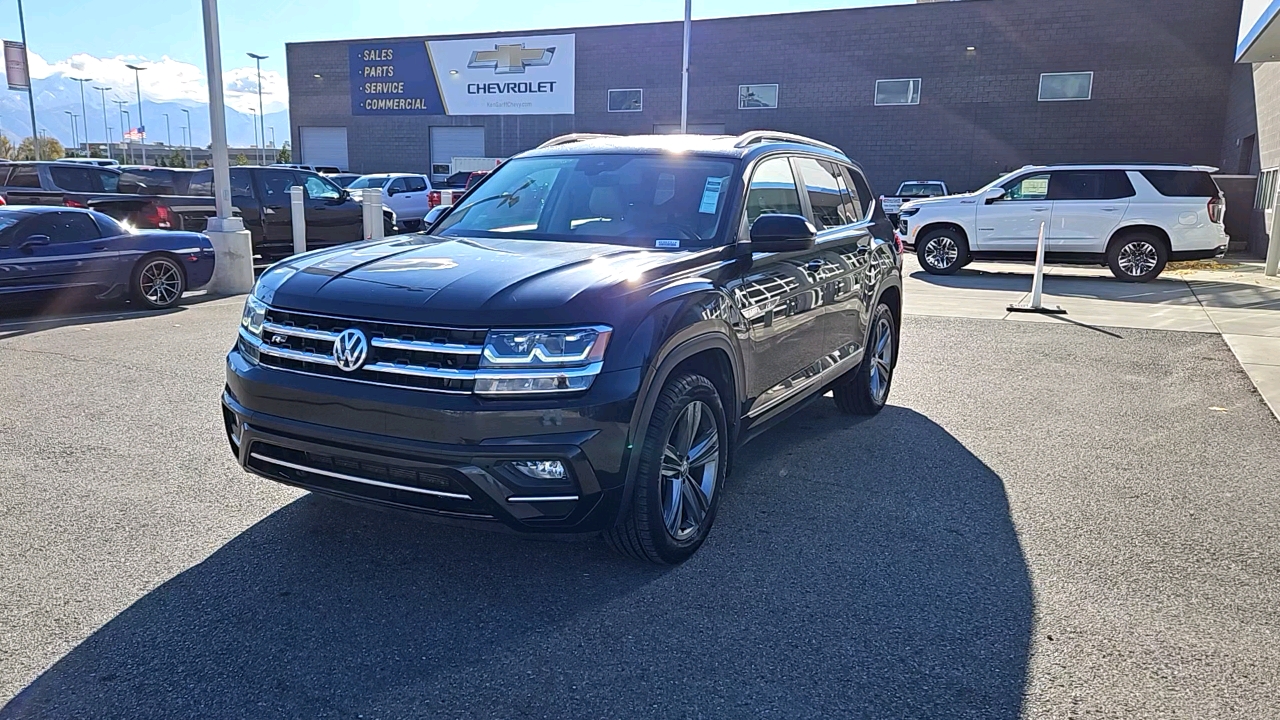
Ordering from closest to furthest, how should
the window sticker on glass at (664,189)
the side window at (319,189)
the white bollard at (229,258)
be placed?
the window sticker on glass at (664,189), the white bollard at (229,258), the side window at (319,189)

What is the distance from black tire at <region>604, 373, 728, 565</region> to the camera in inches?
142

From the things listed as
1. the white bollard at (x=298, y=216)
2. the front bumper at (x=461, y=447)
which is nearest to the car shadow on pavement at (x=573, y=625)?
the front bumper at (x=461, y=447)

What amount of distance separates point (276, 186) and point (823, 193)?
12.5 meters

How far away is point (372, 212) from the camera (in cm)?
1639

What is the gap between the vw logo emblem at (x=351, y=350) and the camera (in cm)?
338

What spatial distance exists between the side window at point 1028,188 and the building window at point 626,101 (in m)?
21.9

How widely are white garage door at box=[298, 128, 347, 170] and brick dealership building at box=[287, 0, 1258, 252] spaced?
92cm

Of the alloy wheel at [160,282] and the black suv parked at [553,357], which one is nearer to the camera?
the black suv parked at [553,357]

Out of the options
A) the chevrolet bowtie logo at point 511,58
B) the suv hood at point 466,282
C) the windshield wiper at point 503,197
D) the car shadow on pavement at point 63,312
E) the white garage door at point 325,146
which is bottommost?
the car shadow on pavement at point 63,312

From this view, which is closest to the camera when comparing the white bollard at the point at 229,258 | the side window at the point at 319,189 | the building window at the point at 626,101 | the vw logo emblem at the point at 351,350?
the vw logo emblem at the point at 351,350

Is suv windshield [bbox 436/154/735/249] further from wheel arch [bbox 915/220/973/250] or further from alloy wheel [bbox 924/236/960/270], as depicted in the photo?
alloy wheel [bbox 924/236/960/270]

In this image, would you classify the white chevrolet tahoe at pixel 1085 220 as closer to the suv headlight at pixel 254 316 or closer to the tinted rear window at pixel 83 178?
the suv headlight at pixel 254 316

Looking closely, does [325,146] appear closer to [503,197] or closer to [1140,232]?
[1140,232]


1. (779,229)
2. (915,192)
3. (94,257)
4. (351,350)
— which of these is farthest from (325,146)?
(351,350)
